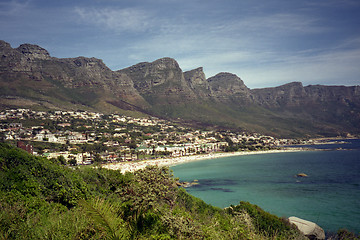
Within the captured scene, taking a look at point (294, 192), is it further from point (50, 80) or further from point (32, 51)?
point (32, 51)

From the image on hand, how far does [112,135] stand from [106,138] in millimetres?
8156

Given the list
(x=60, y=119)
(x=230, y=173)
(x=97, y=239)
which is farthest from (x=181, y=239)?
(x=60, y=119)

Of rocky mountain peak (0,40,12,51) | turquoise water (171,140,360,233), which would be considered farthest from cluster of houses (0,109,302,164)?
rocky mountain peak (0,40,12,51)

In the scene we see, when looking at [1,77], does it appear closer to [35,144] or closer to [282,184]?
Answer: [35,144]

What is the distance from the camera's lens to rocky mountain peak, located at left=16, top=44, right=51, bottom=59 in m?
174

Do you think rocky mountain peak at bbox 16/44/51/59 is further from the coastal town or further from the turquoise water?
the turquoise water

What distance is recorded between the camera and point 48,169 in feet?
56.6

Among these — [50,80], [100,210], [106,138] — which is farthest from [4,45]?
[100,210]

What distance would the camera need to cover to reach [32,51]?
176750mm

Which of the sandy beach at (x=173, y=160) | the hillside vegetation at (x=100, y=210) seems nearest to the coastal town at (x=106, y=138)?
the sandy beach at (x=173, y=160)

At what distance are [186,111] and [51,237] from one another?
186792 millimetres

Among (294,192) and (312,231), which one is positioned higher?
(312,231)

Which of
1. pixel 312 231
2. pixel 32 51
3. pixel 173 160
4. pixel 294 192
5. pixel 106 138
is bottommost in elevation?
pixel 173 160

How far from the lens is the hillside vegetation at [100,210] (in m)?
4.85
